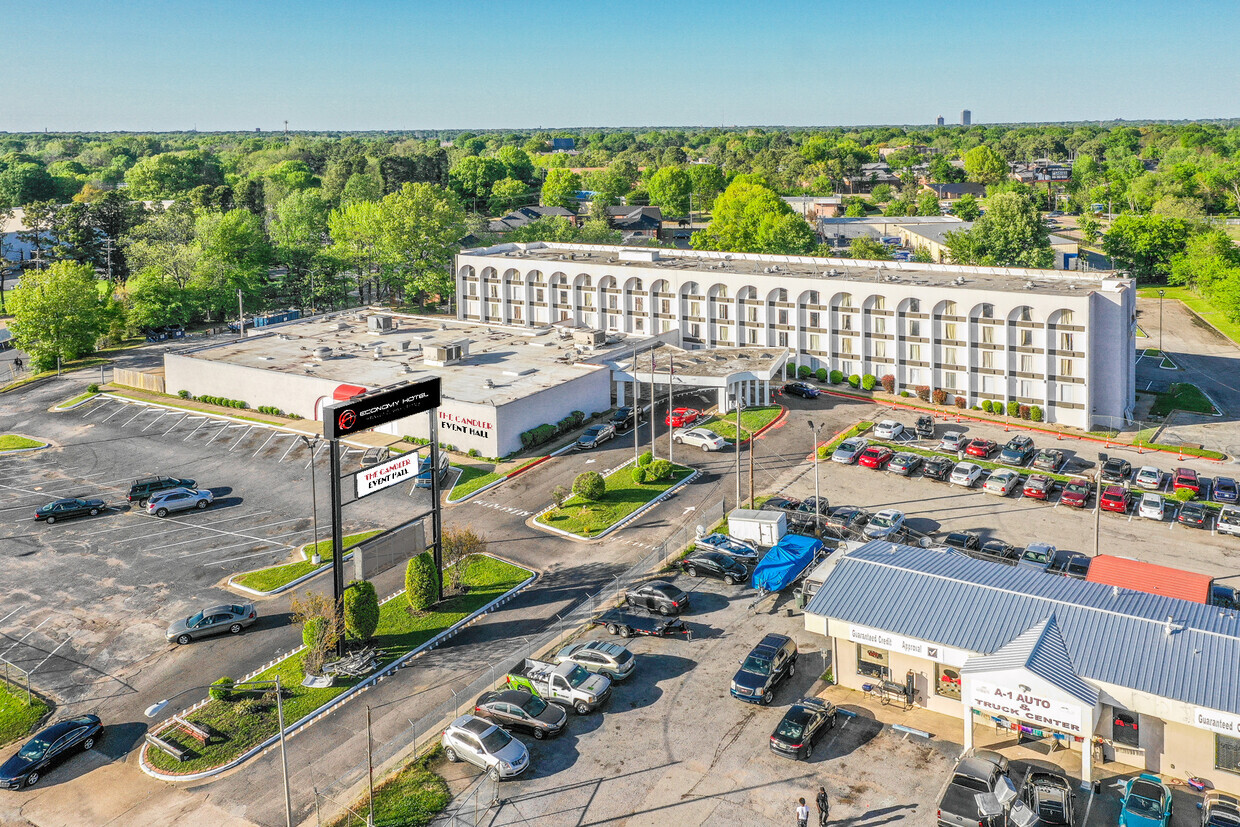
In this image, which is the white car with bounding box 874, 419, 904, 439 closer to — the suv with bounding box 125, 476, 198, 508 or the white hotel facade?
the white hotel facade

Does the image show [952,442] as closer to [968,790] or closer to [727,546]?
[727,546]

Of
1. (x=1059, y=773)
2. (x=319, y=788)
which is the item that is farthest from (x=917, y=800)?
(x=319, y=788)

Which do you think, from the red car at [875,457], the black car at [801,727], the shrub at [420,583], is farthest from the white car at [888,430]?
the shrub at [420,583]

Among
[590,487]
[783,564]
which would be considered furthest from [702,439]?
[783,564]

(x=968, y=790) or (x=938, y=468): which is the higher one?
(x=938, y=468)

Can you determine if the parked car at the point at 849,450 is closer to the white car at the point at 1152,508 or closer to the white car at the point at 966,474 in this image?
the white car at the point at 966,474

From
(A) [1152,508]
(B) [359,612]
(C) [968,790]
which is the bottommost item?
(C) [968,790]

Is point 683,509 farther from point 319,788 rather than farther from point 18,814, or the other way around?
point 18,814
